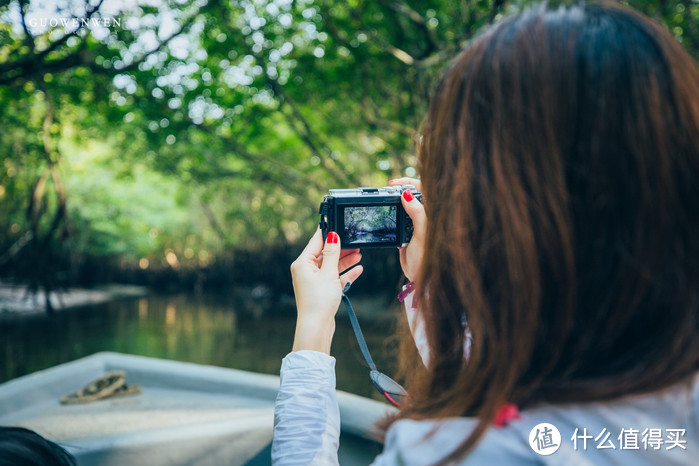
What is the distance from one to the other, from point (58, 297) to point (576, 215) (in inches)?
252

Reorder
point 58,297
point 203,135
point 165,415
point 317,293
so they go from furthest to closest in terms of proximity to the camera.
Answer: point 203,135 < point 58,297 < point 165,415 < point 317,293

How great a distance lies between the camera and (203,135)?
304 inches

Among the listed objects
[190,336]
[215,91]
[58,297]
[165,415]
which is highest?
[215,91]

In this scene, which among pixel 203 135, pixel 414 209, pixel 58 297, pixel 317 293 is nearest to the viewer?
pixel 317 293

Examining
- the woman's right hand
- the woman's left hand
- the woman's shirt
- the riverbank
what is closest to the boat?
the woman's right hand

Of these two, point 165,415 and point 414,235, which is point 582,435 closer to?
point 414,235

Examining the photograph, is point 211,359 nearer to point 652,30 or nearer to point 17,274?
point 17,274

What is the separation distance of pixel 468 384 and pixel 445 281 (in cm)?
12

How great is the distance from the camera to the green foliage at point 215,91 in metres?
4.35

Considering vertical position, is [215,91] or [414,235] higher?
[215,91]

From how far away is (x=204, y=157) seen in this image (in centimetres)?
913

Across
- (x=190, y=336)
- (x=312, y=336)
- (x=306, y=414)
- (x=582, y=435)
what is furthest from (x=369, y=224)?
(x=190, y=336)

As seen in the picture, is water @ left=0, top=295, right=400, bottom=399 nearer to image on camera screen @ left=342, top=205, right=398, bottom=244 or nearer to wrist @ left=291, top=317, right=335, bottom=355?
image on camera screen @ left=342, top=205, right=398, bottom=244

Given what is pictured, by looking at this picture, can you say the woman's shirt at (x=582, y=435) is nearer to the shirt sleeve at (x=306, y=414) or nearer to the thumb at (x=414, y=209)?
the shirt sleeve at (x=306, y=414)
